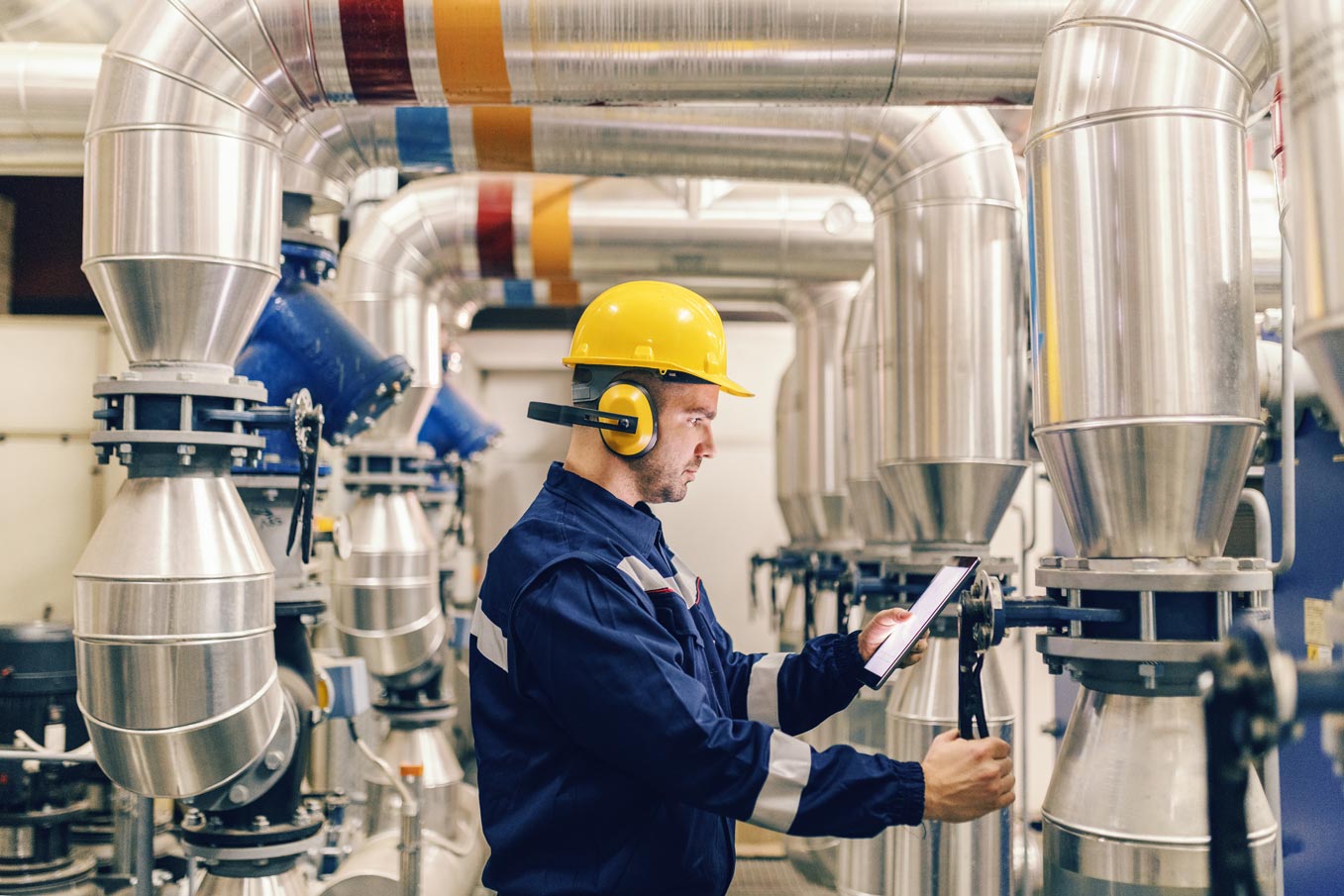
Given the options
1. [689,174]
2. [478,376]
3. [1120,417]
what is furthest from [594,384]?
[478,376]

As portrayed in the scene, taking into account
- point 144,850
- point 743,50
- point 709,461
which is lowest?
point 144,850

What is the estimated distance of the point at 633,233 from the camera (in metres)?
4.59

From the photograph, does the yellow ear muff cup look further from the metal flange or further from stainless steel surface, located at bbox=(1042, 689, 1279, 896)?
stainless steel surface, located at bbox=(1042, 689, 1279, 896)

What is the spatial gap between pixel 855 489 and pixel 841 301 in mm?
1284

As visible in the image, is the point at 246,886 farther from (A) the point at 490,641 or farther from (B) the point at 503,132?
(B) the point at 503,132

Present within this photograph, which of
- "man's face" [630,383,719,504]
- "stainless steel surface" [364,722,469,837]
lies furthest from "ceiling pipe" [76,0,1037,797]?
"stainless steel surface" [364,722,469,837]

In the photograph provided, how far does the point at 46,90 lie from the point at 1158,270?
282 centimetres

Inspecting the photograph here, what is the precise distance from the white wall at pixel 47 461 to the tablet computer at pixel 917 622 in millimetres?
3289

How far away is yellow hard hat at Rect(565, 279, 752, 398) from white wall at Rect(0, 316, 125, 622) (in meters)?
2.96

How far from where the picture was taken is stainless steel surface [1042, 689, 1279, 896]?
1.66 meters

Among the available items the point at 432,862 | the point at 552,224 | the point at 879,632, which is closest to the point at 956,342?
the point at 879,632

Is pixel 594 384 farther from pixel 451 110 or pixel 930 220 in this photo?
pixel 451 110

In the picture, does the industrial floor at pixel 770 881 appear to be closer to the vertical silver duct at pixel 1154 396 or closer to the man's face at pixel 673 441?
the vertical silver duct at pixel 1154 396

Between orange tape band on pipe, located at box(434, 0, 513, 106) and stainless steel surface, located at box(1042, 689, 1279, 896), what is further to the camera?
orange tape band on pipe, located at box(434, 0, 513, 106)
